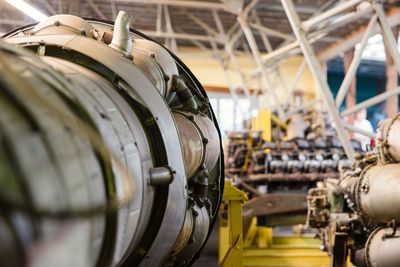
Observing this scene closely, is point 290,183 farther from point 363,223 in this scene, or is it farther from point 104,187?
point 104,187

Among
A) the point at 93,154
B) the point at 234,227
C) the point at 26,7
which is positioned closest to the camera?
the point at 93,154

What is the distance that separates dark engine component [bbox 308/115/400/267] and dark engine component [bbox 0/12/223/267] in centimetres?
88

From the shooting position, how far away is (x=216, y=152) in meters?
2.35

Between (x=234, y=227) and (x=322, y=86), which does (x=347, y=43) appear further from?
(x=234, y=227)

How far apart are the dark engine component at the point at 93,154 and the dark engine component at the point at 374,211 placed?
881mm

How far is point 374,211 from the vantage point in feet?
7.77

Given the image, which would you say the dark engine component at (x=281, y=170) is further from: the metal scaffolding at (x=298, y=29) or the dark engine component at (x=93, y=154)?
the dark engine component at (x=93, y=154)

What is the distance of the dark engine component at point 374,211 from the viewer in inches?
87.5

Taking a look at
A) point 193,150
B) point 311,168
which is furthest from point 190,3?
point 193,150

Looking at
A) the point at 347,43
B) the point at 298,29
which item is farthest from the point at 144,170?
the point at 347,43

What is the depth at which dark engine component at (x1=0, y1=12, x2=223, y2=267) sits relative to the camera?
0.64 m

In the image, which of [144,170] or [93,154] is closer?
[93,154]

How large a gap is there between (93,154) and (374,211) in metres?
1.93

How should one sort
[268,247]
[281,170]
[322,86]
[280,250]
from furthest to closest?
[281,170] → [268,247] → [280,250] → [322,86]
